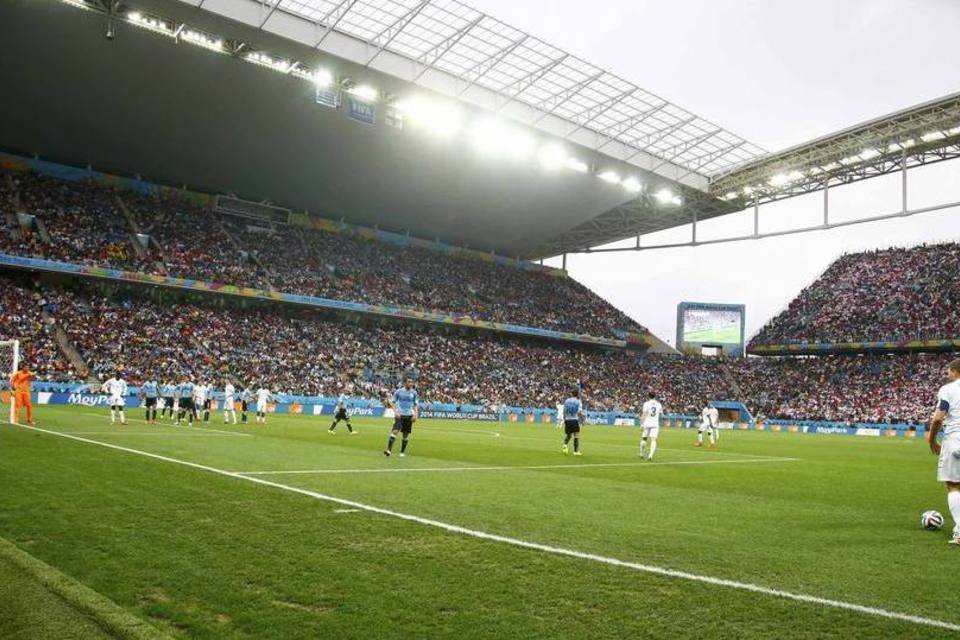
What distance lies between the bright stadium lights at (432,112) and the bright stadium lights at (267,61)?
253 inches

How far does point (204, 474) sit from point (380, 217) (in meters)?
54.2

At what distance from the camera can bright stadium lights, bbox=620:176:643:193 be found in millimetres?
53156

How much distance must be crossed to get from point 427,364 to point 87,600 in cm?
5149

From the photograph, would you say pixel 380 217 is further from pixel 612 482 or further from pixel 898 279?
pixel 612 482

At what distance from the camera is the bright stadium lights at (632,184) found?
174ft

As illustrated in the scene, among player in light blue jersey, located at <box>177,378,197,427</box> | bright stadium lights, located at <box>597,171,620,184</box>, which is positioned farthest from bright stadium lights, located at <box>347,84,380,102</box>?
player in light blue jersey, located at <box>177,378,197,427</box>

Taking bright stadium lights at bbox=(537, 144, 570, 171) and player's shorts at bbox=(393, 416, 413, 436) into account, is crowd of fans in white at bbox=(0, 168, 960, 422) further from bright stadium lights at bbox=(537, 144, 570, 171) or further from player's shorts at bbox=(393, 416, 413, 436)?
player's shorts at bbox=(393, 416, 413, 436)

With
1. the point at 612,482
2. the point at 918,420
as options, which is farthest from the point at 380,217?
the point at 612,482

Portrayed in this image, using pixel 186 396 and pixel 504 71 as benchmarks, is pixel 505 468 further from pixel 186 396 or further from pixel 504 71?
pixel 504 71

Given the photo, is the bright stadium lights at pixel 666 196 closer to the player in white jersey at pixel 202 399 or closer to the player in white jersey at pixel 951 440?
the player in white jersey at pixel 202 399

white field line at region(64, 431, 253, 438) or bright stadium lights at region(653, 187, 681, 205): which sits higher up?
bright stadium lights at region(653, 187, 681, 205)

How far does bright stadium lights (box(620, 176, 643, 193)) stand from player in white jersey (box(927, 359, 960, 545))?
149 feet

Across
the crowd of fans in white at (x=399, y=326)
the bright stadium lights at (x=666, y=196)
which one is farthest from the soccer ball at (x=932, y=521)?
the bright stadium lights at (x=666, y=196)

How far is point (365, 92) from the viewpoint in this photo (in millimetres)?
41969
